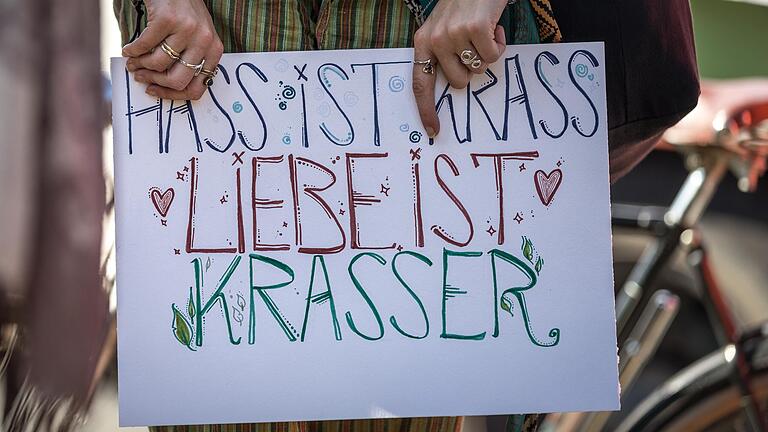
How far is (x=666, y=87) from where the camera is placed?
111 centimetres

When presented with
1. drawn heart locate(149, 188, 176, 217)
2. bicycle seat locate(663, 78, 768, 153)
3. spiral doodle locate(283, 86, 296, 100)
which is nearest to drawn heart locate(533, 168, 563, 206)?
spiral doodle locate(283, 86, 296, 100)

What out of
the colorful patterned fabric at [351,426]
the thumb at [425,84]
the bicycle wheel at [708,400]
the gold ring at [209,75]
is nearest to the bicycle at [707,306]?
the bicycle wheel at [708,400]

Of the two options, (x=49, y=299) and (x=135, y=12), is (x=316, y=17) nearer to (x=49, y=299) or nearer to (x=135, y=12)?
(x=135, y=12)

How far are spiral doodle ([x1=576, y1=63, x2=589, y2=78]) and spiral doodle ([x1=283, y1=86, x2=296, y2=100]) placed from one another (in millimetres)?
292

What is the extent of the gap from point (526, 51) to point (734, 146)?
1007 millimetres

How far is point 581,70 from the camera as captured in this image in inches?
40.9

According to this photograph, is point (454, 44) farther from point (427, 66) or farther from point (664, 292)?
point (664, 292)

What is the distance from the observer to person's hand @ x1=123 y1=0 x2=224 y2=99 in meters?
0.96

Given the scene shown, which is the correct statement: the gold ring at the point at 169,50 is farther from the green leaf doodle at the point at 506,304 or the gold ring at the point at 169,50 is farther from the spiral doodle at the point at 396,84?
the green leaf doodle at the point at 506,304

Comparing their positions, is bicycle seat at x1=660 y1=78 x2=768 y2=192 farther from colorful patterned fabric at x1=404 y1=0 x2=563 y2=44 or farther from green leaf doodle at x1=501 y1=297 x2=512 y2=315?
green leaf doodle at x1=501 y1=297 x2=512 y2=315

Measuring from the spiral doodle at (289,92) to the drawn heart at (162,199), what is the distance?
0.49 feet

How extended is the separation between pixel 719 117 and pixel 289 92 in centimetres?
114

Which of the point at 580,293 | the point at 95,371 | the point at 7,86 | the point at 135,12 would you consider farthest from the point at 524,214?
the point at 7,86

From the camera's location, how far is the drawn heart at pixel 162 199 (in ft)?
3.29
